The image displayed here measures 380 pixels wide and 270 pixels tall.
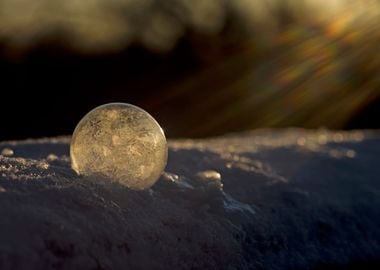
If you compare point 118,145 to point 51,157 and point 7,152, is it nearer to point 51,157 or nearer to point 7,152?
point 51,157

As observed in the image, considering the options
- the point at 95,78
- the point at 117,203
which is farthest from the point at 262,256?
the point at 95,78

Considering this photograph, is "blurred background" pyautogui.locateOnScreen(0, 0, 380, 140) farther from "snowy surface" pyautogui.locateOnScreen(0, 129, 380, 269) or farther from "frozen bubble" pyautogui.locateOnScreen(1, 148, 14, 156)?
"frozen bubble" pyautogui.locateOnScreen(1, 148, 14, 156)

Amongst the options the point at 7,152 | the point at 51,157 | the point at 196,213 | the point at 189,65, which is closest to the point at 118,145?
the point at 196,213

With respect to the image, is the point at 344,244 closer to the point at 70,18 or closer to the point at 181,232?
the point at 181,232

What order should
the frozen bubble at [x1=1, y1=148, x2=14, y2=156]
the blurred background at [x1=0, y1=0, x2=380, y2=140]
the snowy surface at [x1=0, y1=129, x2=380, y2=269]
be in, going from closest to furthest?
the snowy surface at [x1=0, y1=129, x2=380, y2=269] < the frozen bubble at [x1=1, y1=148, x2=14, y2=156] < the blurred background at [x1=0, y1=0, x2=380, y2=140]

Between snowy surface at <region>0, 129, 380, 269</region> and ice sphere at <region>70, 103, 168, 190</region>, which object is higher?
ice sphere at <region>70, 103, 168, 190</region>

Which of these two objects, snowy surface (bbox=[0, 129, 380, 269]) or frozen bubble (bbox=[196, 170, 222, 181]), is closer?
snowy surface (bbox=[0, 129, 380, 269])

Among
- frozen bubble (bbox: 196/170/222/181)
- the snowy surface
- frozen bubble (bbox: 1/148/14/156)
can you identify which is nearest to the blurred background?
the snowy surface
